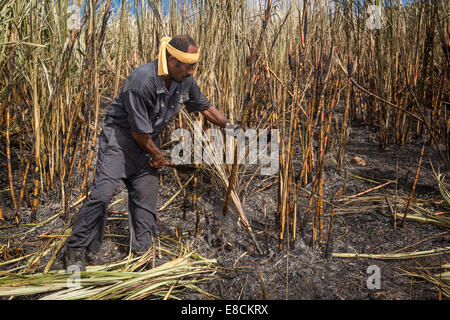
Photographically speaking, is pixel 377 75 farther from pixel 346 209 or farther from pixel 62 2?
pixel 62 2

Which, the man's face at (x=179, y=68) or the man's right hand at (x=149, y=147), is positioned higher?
the man's face at (x=179, y=68)

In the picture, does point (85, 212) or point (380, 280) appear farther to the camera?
point (85, 212)

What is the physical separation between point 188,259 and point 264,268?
1.21ft

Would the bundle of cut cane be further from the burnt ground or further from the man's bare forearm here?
the man's bare forearm

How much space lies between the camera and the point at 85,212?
1.85 m

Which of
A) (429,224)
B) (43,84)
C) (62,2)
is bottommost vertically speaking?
(429,224)

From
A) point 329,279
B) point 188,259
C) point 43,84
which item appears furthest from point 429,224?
point 43,84

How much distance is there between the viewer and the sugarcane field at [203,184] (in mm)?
1685

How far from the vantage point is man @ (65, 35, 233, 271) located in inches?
70.5

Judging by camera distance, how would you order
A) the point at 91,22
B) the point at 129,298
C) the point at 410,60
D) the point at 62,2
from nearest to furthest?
1. the point at 129,298
2. the point at 91,22
3. the point at 62,2
4. the point at 410,60
